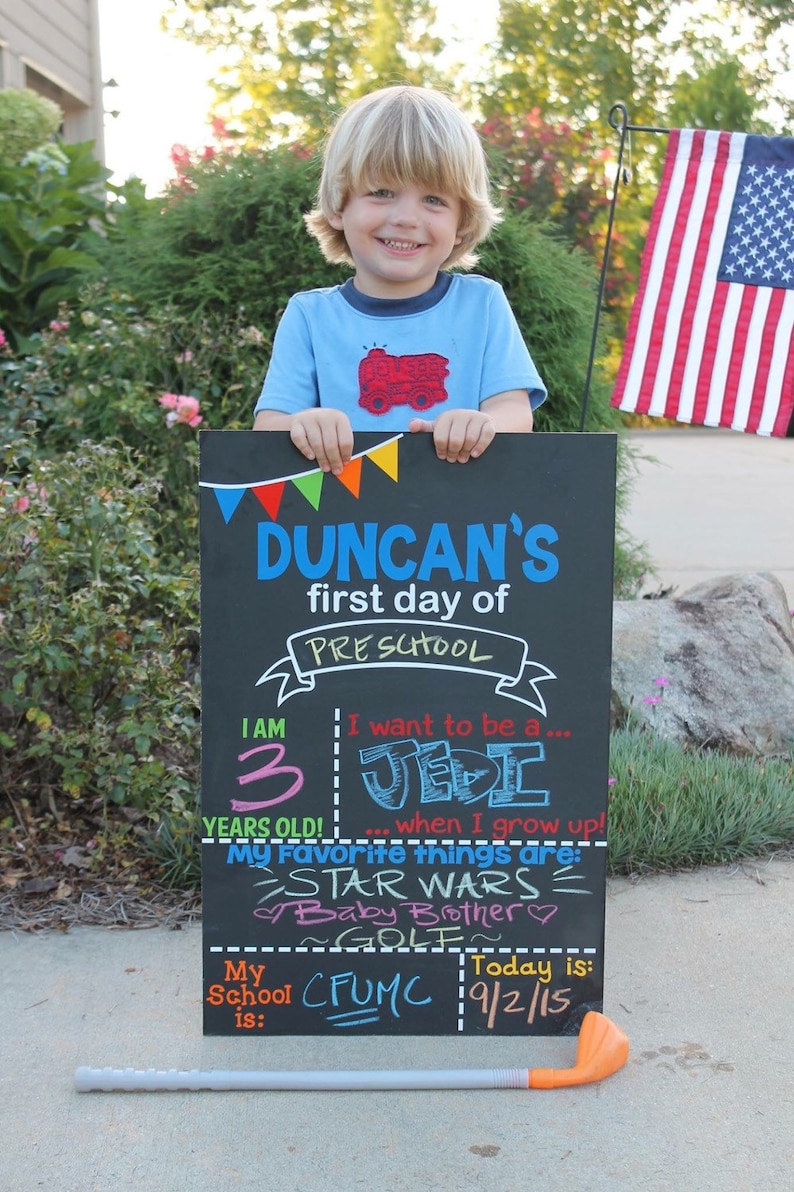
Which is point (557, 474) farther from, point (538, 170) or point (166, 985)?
point (538, 170)

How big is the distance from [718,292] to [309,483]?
3019mm

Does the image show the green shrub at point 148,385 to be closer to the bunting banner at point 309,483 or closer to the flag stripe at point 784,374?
the flag stripe at point 784,374

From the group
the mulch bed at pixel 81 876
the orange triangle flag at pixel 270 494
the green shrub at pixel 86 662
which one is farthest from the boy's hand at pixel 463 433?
the mulch bed at pixel 81 876

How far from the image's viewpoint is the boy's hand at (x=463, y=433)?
87.5 inches

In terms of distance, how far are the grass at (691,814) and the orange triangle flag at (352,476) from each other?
4.70 feet

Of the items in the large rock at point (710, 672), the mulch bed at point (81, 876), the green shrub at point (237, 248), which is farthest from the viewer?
the green shrub at point (237, 248)

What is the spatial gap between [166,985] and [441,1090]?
71 cm

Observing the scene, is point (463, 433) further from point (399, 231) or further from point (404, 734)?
point (404, 734)

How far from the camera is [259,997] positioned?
95.0 inches

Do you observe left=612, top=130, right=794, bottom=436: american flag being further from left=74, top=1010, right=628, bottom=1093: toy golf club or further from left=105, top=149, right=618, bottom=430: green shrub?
left=74, top=1010, right=628, bottom=1093: toy golf club

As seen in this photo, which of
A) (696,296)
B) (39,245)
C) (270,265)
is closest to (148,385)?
(270,265)

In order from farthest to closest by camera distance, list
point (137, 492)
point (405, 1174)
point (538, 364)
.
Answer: point (538, 364) → point (137, 492) → point (405, 1174)

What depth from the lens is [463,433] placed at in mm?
2219

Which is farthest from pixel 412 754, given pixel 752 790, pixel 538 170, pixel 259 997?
pixel 538 170
